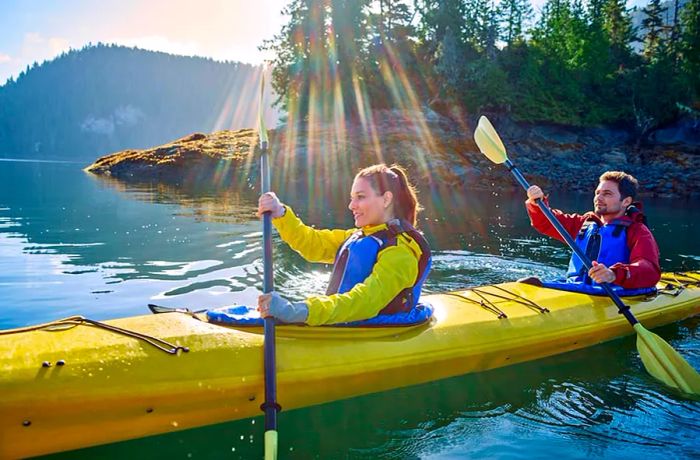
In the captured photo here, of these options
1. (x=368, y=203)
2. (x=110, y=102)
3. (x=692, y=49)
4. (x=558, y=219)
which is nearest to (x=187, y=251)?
(x=558, y=219)

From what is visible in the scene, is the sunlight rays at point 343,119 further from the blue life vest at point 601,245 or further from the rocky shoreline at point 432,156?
the blue life vest at point 601,245

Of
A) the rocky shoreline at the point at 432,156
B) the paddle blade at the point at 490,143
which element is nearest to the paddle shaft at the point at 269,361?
the paddle blade at the point at 490,143

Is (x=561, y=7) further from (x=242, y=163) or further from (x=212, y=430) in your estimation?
(x=212, y=430)

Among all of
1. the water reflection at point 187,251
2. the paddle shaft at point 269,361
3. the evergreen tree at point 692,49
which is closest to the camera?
the paddle shaft at point 269,361

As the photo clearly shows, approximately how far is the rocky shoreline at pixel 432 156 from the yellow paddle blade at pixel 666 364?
61.0 ft

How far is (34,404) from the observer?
2.65m

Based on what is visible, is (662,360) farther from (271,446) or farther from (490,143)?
(271,446)

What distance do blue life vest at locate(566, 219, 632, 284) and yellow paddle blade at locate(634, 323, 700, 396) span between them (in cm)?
96

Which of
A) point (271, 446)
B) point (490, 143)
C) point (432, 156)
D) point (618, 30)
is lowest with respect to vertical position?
point (271, 446)

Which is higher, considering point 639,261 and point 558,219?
point 558,219

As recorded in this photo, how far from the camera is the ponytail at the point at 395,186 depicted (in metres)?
3.74

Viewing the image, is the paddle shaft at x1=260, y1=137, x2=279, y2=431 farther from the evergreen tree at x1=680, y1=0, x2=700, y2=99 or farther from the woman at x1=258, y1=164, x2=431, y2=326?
the evergreen tree at x1=680, y1=0, x2=700, y2=99

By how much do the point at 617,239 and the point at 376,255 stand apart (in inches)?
119

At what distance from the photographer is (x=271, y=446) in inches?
107
